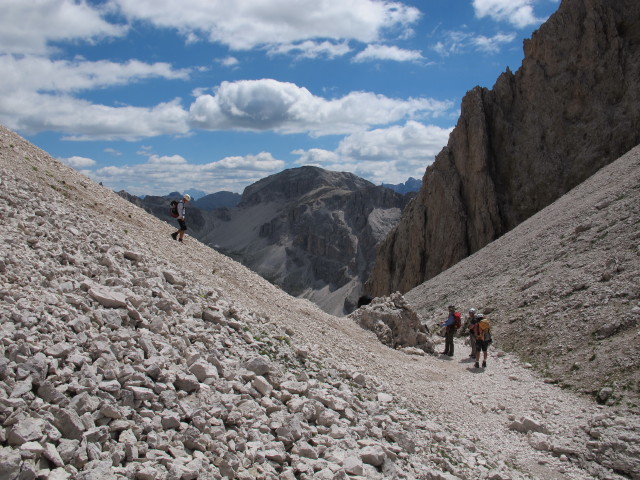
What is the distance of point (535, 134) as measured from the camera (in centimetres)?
6247

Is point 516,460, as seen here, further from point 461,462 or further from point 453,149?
point 453,149

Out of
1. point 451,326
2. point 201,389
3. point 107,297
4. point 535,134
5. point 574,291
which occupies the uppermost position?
point 535,134

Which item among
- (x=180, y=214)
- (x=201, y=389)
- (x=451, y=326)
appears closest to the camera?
(x=201, y=389)

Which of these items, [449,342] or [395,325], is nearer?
[449,342]

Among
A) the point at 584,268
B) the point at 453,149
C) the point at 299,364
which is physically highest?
the point at 453,149

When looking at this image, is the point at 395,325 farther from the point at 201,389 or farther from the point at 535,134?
the point at 535,134

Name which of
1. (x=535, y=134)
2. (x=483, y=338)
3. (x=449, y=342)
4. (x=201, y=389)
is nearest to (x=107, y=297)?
(x=201, y=389)

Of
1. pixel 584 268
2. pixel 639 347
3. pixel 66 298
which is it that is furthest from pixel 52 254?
pixel 584 268

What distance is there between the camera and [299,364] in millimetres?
12680

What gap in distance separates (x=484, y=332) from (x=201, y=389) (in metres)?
14.1

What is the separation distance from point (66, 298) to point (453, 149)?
63.6 metres

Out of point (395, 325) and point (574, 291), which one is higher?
point (574, 291)

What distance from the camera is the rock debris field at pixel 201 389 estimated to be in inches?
293

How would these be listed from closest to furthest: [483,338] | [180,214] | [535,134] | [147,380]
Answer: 1. [147,380]
2. [483,338]
3. [180,214]
4. [535,134]
